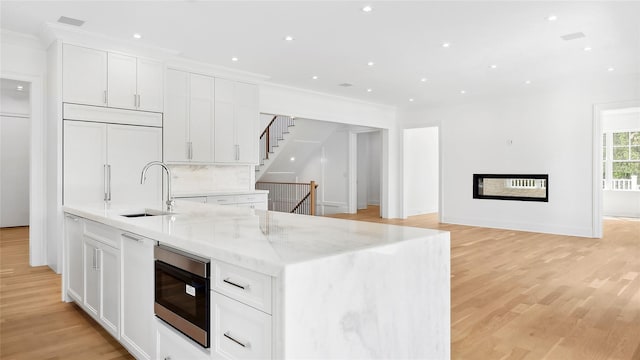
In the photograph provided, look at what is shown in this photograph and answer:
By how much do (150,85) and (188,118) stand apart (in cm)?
73

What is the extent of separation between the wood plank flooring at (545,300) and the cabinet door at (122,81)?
4.32m

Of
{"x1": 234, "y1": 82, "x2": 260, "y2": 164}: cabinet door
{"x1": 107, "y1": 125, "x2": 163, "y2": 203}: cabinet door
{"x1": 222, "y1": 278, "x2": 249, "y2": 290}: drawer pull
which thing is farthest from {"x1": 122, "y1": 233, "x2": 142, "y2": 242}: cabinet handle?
{"x1": 234, "y1": 82, "x2": 260, "y2": 164}: cabinet door

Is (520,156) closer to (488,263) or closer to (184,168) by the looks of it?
(488,263)

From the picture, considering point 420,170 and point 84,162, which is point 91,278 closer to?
point 84,162

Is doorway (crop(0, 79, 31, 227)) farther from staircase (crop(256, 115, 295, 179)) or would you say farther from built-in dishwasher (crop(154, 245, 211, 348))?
built-in dishwasher (crop(154, 245, 211, 348))

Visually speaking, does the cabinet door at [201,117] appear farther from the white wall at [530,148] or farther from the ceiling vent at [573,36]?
the white wall at [530,148]

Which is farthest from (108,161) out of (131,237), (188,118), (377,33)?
(377,33)

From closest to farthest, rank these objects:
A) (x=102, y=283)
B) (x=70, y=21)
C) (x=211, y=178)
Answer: (x=102, y=283)
(x=70, y=21)
(x=211, y=178)

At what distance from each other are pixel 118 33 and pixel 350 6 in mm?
2695

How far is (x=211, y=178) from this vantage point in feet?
21.1

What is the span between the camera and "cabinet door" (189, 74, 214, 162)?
5.79 metres

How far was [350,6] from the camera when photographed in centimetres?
380

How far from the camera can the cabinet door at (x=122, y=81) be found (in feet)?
15.8

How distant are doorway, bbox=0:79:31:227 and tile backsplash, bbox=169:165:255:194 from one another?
14.9 ft
